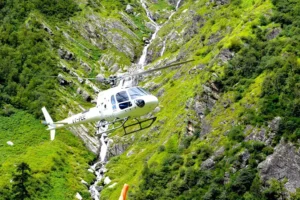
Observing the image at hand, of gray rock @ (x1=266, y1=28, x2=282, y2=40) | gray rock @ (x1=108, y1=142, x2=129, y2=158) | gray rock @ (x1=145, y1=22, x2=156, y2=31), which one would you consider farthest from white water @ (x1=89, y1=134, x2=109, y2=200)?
gray rock @ (x1=145, y1=22, x2=156, y2=31)

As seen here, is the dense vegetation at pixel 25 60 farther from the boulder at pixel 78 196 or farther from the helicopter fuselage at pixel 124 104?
the helicopter fuselage at pixel 124 104

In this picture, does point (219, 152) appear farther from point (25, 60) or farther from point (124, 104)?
point (25, 60)

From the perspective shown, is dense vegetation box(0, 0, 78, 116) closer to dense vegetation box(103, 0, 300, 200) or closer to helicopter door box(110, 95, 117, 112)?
dense vegetation box(103, 0, 300, 200)

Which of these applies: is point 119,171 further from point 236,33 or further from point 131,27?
point 131,27

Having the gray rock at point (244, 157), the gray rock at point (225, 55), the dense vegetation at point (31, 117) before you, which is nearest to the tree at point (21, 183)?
the dense vegetation at point (31, 117)

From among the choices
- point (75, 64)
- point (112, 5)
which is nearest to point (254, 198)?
point (75, 64)

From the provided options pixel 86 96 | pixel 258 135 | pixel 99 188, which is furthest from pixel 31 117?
pixel 258 135
